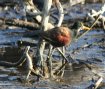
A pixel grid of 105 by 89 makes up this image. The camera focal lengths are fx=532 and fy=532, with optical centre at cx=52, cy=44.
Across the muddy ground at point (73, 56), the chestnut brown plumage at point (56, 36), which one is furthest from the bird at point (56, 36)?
the muddy ground at point (73, 56)

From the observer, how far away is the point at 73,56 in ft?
47.1

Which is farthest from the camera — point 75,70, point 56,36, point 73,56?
point 73,56

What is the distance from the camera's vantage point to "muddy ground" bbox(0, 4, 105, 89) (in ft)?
37.9

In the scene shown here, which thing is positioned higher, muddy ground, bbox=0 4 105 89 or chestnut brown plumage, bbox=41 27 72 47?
chestnut brown plumage, bbox=41 27 72 47

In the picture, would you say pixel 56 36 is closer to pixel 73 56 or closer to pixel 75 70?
pixel 75 70

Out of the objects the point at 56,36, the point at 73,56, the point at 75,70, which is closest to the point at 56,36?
the point at 56,36

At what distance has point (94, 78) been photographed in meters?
12.0

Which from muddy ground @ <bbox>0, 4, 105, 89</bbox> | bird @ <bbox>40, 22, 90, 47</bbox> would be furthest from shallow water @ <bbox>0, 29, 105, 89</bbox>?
bird @ <bbox>40, 22, 90, 47</bbox>

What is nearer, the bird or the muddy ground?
the bird

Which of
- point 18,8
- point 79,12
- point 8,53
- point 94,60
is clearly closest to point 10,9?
point 18,8

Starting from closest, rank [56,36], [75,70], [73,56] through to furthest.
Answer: [56,36] → [75,70] → [73,56]

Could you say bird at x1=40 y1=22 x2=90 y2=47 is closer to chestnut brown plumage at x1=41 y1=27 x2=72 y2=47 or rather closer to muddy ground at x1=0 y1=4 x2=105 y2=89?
chestnut brown plumage at x1=41 y1=27 x2=72 y2=47

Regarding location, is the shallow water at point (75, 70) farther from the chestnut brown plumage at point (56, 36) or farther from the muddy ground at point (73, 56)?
the chestnut brown plumage at point (56, 36)

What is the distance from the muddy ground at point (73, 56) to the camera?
11.5m
